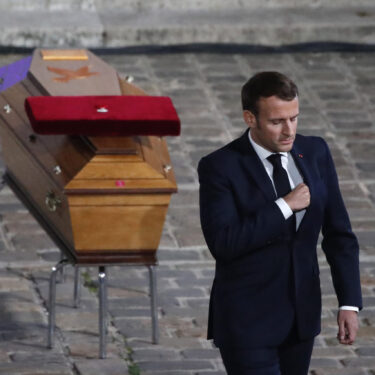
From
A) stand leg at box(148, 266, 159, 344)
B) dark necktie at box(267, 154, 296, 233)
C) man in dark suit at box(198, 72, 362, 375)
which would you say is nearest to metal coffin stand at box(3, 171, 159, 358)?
stand leg at box(148, 266, 159, 344)

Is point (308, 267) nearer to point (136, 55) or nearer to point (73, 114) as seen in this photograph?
point (73, 114)

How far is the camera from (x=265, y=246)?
5211 millimetres

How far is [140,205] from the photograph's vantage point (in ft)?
22.8

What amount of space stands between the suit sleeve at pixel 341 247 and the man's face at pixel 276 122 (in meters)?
0.32

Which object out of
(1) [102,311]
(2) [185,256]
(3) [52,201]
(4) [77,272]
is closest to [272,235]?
(3) [52,201]

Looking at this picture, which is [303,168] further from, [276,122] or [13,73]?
[13,73]

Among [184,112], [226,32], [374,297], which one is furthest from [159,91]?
[374,297]

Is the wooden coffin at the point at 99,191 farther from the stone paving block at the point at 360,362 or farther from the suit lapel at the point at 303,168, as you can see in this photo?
the suit lapel at the point at 303,168

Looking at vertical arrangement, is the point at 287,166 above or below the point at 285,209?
above

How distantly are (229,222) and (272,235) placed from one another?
160mm

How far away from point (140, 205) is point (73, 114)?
21.5 inches

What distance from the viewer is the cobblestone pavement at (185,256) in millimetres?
7383

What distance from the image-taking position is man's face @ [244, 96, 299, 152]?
199 inches

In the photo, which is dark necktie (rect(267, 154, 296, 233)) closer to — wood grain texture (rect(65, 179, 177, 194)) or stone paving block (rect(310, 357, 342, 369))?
wood grain texture (rect(65, 179, 177, 194))
